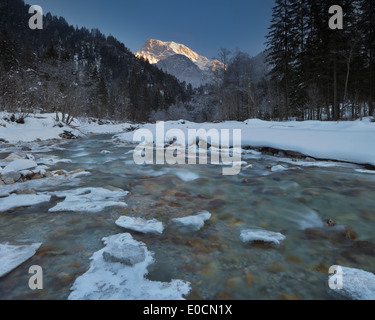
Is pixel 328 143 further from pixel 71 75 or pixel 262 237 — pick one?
pixel 71 75

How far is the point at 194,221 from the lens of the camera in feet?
7.93

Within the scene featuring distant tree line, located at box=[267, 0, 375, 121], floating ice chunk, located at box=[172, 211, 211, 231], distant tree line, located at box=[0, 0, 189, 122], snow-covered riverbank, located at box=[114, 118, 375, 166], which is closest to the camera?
floating ice chunk, located at box=[172, 211, 211, 231]

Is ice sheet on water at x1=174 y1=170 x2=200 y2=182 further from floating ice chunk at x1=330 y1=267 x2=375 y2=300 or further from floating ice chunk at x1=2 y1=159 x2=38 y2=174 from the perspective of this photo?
floating ice chunk at x1=2 y1=159 x2=38 y2=174

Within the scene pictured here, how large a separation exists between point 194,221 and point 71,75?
1034 inches

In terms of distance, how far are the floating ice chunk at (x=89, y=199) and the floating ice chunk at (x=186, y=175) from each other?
143cm

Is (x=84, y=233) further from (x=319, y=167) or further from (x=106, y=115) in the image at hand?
(x=106, y=115)

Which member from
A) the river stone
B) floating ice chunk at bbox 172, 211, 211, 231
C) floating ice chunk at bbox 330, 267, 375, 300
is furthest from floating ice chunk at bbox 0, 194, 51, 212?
floating ice chunk at bbox 330, 267, 375, 300

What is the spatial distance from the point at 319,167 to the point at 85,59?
102m

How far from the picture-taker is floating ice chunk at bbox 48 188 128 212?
2732 mm

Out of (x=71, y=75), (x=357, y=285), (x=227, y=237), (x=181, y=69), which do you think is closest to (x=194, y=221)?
(x=227, y=237)

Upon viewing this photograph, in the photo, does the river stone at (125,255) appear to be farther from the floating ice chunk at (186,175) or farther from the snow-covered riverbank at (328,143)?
the snow-covered riverbank at (328,143)

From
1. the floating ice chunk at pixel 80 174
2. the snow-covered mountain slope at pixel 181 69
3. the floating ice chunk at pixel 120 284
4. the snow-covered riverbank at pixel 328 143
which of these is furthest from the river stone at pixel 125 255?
the snow-covered mountain slope at pixel 181 69

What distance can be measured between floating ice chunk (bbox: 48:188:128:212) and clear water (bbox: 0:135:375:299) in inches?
6.4

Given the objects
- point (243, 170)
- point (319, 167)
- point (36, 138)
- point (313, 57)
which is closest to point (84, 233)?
point (243, 170)
